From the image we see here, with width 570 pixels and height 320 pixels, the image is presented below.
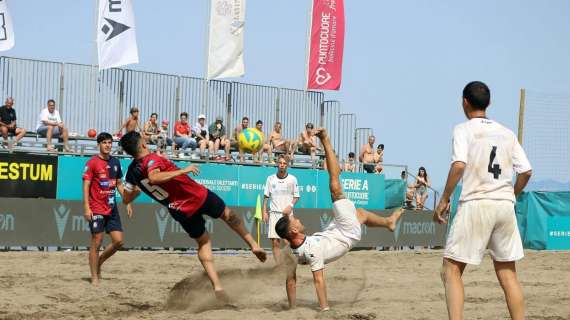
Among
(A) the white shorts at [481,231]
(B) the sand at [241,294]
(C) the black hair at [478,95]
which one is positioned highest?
(C) the black hair at [478,95]

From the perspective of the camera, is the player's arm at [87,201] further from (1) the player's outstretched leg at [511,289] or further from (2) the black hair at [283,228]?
(1) the player's outstretched leg at [511,289]

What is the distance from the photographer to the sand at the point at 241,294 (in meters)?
9.47

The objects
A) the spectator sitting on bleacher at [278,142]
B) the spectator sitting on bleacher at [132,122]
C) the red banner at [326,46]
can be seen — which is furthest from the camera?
the red banner at [326,46]

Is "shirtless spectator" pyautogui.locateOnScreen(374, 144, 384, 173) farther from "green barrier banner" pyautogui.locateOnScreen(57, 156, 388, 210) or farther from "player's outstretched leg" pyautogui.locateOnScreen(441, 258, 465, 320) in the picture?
"player's outstretched leg" pyautogui.locateOnScreen(441, 258, 465, 320)

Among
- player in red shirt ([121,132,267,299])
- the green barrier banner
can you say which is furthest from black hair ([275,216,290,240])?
the green barrier banner

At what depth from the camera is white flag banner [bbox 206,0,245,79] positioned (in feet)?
78.0

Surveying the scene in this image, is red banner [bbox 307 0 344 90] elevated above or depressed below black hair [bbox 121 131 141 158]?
above

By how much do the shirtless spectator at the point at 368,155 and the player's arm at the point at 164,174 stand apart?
16170 millimetres

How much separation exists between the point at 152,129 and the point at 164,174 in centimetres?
1199

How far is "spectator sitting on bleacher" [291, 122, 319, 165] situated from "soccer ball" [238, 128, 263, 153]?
1633mm

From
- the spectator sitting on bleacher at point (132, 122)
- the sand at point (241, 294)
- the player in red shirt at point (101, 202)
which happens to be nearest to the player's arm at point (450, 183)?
the sand at point (241, 294)

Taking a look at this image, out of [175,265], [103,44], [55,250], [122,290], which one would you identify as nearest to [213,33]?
[103,44]

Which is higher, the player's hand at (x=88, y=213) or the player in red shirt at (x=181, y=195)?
the player in red shirt at (x=181, y=195)

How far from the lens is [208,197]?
1012cm
